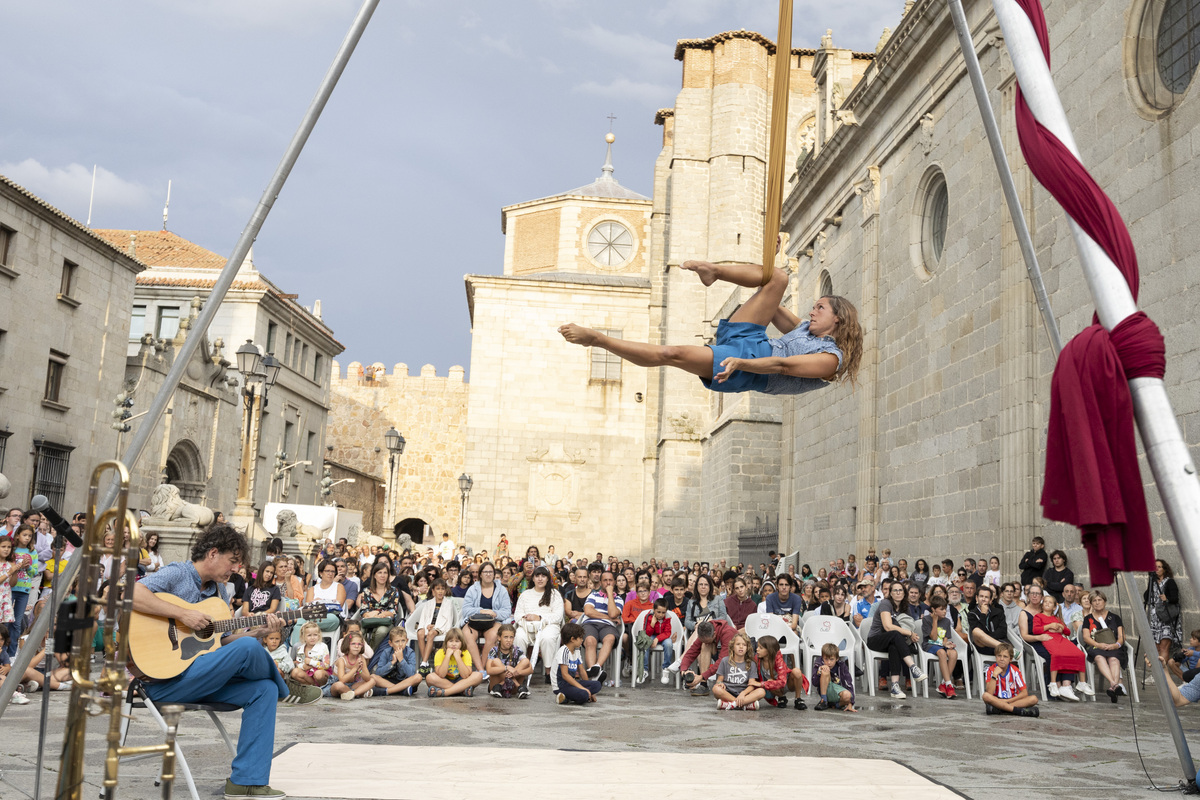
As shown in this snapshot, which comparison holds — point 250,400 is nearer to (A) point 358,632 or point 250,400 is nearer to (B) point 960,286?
(A) point 358,632

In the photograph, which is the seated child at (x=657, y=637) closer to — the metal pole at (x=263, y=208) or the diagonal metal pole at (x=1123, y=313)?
the metal pole at (x=263, y=208)

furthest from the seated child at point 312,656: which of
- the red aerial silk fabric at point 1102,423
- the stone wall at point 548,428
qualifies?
the stone wall at point 548,428

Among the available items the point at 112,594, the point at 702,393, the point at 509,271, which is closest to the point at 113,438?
the point at 702,393

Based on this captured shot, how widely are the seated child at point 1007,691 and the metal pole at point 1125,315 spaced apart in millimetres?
6438

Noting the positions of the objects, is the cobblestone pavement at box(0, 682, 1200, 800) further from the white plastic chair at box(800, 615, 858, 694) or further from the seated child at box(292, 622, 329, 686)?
the white plastic chair at box(800, 615, 858, 694)

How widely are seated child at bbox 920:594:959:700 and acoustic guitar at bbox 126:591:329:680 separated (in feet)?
27.1

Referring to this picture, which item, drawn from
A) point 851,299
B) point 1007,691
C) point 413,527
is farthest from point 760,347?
point 413,527

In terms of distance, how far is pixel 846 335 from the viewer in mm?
5625

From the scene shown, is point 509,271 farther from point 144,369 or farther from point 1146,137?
point 1146,137

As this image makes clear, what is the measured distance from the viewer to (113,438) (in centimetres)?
2609

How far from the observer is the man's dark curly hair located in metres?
5.16

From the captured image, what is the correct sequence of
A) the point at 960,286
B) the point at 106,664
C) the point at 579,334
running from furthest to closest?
the point at 960,286
the point at 579,334
the point at 106,664

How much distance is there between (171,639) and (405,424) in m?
44.0

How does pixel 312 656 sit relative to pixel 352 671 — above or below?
above
